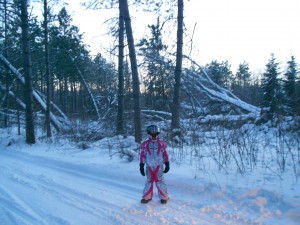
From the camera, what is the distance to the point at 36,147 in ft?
39.0

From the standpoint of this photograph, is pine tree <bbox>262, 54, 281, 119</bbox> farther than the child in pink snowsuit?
Yes

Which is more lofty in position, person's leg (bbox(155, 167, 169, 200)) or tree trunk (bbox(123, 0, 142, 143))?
tree trunk (bbox(123, 0, 142, 143))

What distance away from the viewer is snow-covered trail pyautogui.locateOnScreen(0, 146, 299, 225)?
13.8 feet

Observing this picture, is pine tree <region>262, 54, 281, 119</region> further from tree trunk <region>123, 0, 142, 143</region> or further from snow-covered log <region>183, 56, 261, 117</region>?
tree trunk <region>123, 0, 142, 143</region>

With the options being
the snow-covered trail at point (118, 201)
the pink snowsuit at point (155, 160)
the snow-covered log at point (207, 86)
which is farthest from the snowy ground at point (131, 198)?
the snow-covered log at point (207, 86)

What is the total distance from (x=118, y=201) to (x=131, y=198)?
29cm

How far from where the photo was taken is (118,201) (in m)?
5.02

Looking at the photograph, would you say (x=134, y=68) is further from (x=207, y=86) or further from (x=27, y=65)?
(x=207, y=86)

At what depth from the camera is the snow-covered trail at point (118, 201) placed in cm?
420

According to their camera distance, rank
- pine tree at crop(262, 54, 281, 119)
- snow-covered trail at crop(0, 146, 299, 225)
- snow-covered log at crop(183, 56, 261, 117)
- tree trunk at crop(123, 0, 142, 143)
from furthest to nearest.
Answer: snow-covered log at crop(183, 56, 261, 117)
pine tree at crop(262, 54, 281, 119)
tree trunk at crop(123, 0, 142, 143)
snow-covered trail at crop(0, 146, 299, 225)

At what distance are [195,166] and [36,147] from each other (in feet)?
25.5

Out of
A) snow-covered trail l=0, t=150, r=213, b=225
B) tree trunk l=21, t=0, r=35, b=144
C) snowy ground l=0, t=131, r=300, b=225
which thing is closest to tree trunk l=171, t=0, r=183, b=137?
snowy ground l=0, t=131, r=300, b=225

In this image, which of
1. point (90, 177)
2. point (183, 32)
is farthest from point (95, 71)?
point (90, 177)

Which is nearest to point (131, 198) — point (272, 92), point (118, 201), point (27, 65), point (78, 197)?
point (118, 201)
